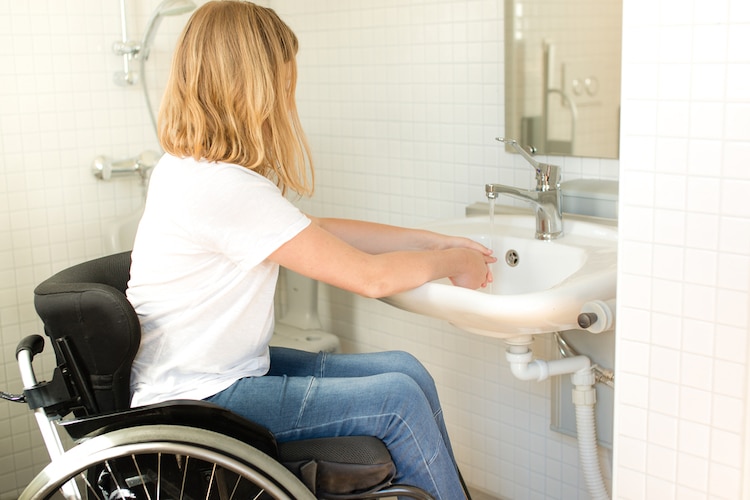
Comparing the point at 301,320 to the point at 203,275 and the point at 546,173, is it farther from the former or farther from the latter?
the point at 203,275

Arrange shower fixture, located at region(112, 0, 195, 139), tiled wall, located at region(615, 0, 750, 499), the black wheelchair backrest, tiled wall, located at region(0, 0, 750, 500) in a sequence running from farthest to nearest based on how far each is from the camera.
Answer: shower fixture, located at region(112, 0, 195, 139)
tiled wall, located at region(0, 0, 750, 500)
the black wheelchair backrest
tiled wall, located at region(615, 0, 750, 499)

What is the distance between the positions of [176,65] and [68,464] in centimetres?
68

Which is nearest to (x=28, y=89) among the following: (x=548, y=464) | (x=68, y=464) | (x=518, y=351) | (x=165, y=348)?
(x=165, y=348)

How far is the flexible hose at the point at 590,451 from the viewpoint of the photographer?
74.3 inches

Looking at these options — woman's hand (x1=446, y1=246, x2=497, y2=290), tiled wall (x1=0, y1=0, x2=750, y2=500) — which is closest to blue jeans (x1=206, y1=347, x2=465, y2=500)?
woman's hand (x1=446, y1=246, x2=497, y2=290)

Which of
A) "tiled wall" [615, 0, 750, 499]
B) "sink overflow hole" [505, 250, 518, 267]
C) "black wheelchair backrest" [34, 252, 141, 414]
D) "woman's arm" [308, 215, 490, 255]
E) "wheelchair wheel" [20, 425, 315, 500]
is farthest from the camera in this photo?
"sink overflow hole" [505, 250, 518, 267]

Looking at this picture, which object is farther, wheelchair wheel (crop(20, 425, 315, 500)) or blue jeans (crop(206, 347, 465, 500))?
blue jeans (crop(206, 347, 465, 500))

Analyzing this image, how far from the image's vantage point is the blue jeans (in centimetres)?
148

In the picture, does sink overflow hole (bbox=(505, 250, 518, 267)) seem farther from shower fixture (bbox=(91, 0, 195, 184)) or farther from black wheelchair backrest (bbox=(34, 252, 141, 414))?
shower fixture (bbox=(91, 0, 195, 184))

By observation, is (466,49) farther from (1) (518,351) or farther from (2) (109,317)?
(2) (109,317)

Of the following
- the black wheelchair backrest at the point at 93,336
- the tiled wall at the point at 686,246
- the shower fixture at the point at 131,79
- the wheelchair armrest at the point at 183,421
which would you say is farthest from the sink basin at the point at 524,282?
the shower fixture at the point at 131,79

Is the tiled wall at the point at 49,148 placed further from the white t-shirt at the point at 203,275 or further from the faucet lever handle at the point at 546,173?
the faucet lever handle at the point at 546,173

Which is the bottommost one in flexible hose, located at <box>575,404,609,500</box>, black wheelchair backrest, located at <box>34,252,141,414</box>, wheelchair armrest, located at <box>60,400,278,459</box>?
flexible hose, located at <box>575,404,609,500</box>

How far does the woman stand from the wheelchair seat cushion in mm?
37
